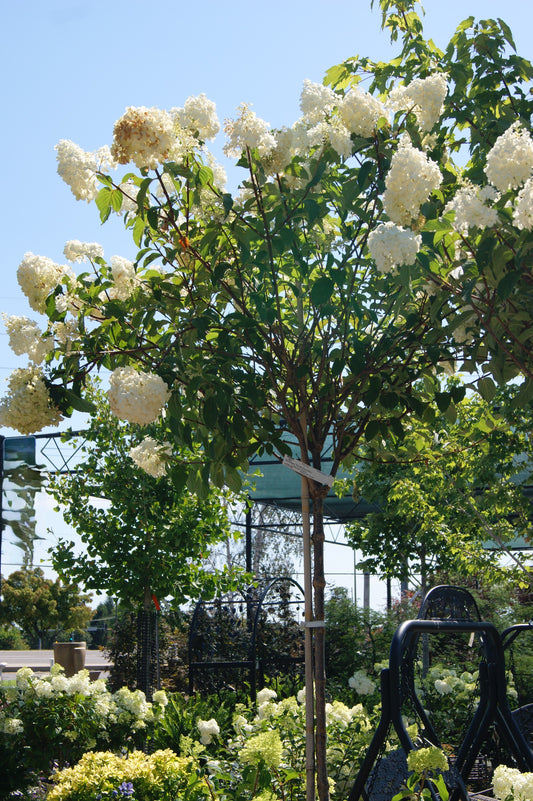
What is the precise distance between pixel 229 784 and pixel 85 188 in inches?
91.2

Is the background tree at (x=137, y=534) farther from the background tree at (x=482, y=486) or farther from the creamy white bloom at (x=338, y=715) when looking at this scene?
the creamy white bloom at (x=338, y=715)

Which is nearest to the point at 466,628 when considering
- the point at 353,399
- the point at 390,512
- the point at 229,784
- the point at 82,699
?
the point at 353,399

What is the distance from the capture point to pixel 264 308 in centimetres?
206

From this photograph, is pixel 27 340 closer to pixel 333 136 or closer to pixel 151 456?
pixel 151 456

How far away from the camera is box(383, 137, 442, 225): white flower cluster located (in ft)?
5.73

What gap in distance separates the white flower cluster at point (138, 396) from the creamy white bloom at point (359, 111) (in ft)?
2.79

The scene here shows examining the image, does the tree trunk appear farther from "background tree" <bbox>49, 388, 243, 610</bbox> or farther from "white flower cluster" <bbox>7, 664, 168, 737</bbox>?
"background tree" <bbox>49, 388, 243, 610</bbox>

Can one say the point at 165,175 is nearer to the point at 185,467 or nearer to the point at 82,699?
the point at 185,467

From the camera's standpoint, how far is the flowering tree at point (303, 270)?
181cm

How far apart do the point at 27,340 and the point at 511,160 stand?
1366 millimetres

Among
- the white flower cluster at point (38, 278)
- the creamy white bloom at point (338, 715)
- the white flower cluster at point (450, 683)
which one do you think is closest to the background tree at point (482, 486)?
the white flower cluster at point (450, 683)

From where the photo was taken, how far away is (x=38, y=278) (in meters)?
2.12

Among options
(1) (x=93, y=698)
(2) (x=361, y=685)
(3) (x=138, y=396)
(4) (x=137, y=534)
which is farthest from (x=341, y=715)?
(4) (x=137, y=534)

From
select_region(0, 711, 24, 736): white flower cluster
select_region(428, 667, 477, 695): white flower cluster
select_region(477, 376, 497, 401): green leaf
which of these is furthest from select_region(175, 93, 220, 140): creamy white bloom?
select_region(428, 667, 477, 695): white flower cluster
